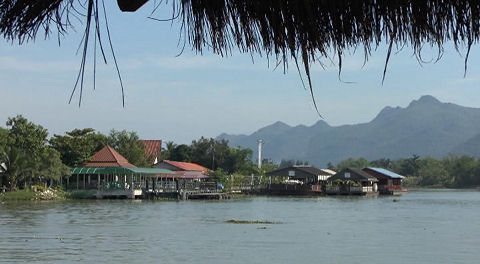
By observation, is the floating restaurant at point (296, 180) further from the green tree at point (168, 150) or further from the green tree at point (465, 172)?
the green tree at point (465, 172)

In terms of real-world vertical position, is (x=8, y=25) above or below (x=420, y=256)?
above

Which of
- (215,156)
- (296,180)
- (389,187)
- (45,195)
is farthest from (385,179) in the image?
(45,195)

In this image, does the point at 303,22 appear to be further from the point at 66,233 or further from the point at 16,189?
the point at 16,189

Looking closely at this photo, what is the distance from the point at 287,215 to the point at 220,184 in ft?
75.9

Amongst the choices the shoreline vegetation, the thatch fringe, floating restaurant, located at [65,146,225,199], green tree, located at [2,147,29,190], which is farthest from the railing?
the thatch fringe

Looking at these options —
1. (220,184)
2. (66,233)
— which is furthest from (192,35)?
(220,184)

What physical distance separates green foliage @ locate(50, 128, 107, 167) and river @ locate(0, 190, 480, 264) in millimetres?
12317

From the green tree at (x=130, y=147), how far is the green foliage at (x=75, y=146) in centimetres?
801

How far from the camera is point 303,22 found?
2562 mm

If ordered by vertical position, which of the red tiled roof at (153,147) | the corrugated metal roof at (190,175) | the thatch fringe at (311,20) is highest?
the red tiled roof at (153,147)

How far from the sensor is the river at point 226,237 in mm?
18312

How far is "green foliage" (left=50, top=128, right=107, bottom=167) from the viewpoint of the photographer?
4809cm

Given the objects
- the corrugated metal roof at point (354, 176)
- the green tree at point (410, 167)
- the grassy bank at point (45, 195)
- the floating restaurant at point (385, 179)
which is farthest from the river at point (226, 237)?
the green tree at point (410, 167)

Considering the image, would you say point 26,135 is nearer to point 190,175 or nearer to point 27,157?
point 27,157
